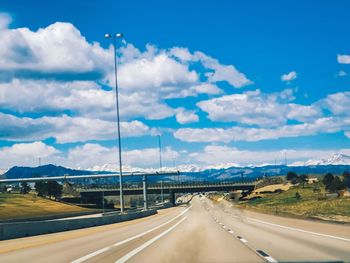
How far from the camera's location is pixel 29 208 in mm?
110188

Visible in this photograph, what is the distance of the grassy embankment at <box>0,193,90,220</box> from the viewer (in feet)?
330

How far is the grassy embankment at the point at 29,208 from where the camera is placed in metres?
100

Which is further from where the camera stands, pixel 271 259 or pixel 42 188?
pixel 42 188

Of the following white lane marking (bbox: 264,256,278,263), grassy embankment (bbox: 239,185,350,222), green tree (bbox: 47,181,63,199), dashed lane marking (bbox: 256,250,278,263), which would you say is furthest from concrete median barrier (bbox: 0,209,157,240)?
green tree (bbox: 47,181,63,199)

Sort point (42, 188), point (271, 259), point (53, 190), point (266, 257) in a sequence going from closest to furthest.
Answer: point (271, 259), point (266, 257), point (53, 190), point (42, 188)

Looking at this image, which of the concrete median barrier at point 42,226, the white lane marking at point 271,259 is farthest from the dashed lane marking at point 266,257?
the concrete median barrier at point 42,226

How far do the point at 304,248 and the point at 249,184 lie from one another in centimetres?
14411

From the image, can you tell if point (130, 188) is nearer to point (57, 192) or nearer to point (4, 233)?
point (57, 192)

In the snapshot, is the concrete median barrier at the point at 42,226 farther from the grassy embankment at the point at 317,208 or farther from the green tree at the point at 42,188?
the green tree at the point at 42,188

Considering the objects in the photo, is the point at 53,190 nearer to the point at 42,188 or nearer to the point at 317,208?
the point at 42,188

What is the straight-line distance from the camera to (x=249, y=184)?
158 m

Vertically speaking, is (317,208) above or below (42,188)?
below

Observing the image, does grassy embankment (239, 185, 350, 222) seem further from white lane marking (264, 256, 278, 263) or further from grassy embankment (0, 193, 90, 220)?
grassy embankment (0, 193, 90, 220)

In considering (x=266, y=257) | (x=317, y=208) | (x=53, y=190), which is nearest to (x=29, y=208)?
(x=53, y=190)
